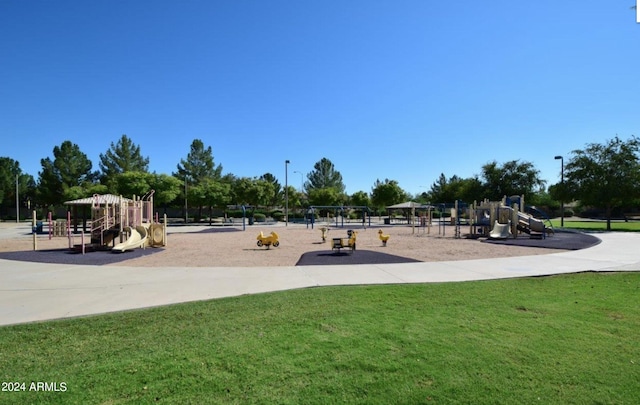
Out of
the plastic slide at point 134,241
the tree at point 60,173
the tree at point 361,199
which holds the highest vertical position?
the tree at point 60,173

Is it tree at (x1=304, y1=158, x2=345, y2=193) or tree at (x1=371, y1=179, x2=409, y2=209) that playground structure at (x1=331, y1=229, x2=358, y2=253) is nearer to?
tree at (x1=371, y1=179, x2=409, y2=209)

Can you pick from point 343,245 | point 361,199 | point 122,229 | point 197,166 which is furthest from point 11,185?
point 343,245

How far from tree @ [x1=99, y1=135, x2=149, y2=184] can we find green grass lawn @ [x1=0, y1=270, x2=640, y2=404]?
3003 inches

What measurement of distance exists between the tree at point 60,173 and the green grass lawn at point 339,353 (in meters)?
77.0

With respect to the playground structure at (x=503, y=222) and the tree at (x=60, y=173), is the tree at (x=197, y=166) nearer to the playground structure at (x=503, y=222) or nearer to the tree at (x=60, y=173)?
the tree at (x=60, y=173)

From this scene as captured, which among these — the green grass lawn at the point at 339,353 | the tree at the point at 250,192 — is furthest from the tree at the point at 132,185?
the green grass lawn at the point at 339,353

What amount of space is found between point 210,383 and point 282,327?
176 cm

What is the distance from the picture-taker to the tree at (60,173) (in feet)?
229

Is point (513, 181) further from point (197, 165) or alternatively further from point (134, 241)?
point (197, 165)

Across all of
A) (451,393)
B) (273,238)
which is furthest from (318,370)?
(273,238)

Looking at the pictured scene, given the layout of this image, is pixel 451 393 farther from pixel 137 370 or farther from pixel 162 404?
pixel 137 370

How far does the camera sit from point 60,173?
70.2 metres

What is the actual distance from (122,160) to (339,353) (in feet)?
264

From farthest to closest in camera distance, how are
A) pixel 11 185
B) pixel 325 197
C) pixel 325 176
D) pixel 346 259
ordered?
pixel 325 176 → pixel 11 185 → pixel 325 197 → pixel 346 259
